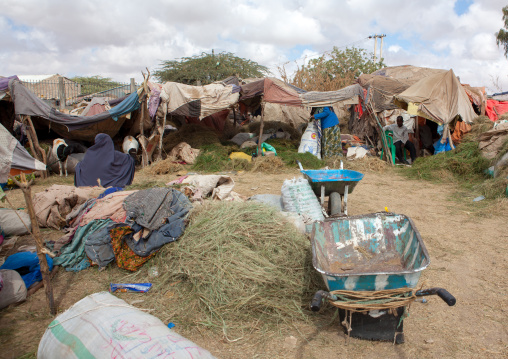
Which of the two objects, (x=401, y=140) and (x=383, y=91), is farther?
(x=383, y=91)

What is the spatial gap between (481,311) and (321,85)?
14985 millimetres

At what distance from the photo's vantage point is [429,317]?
295 cm

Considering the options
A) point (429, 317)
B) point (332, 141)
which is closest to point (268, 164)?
point (332, 141)

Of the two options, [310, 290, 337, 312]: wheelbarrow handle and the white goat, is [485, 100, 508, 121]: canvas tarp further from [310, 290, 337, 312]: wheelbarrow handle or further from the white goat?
the white goat

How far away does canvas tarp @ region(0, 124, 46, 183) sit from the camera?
10.1 feet

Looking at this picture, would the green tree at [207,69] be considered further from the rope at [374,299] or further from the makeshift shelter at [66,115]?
the rope at [374,299]

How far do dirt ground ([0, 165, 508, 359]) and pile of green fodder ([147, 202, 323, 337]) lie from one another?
0.56 ft

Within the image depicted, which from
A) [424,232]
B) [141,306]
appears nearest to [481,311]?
[424,232]

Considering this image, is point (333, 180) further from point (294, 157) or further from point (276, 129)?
point (276, 129)

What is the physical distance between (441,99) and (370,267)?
8.60m

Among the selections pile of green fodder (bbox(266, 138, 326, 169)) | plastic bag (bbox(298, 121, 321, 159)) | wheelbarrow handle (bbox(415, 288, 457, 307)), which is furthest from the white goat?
wheelbarrow handle (bbox(415, 288, 457, 307))

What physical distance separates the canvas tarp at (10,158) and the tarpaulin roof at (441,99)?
9.44m

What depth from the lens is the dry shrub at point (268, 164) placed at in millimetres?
9438

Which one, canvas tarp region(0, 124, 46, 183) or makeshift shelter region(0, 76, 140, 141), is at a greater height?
makeshift shelter region(0, 76, 140, 141)
